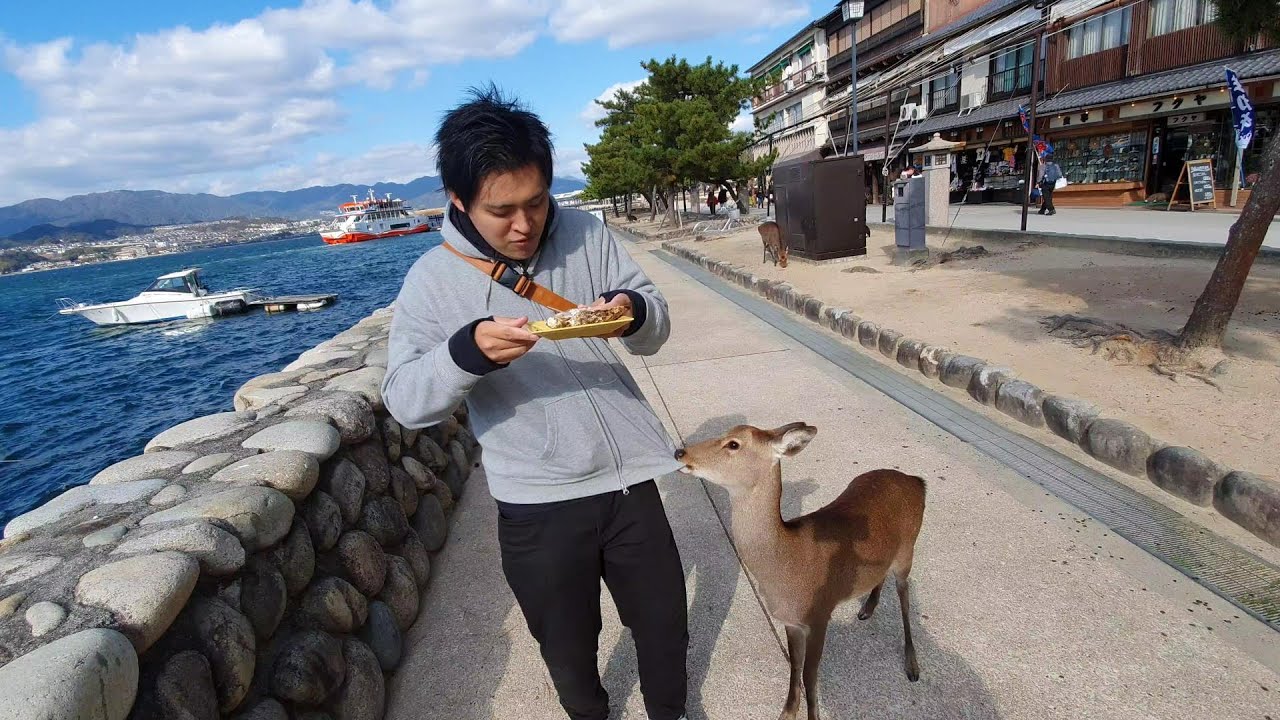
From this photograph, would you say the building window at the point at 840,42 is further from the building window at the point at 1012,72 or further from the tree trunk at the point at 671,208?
the tree trunk at the point at 671,208

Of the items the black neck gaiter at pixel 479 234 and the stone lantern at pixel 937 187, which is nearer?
the black neck gaiter at pixel 479 234

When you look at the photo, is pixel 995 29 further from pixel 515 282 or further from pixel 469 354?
pixel 469 354

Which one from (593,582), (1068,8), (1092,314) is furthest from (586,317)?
(1068,8)

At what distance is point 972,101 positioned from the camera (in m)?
25.4

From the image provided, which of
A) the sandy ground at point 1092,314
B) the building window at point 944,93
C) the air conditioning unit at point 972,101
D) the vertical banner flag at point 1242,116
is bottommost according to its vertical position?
the sandy ground at point 1092,314

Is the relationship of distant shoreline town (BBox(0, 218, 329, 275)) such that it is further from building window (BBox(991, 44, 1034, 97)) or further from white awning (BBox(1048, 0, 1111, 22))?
white awning (BBox(1048, 0, 1111, 22))

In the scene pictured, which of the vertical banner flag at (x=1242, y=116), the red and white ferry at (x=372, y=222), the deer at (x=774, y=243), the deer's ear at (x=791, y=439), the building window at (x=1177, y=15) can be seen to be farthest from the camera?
the red and white ferry at (x=372, y=222)

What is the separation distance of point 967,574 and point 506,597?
7.58 feet

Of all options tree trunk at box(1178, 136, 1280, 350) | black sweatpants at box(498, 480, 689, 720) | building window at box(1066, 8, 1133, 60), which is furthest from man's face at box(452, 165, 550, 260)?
building window at box(1066, 8, 1133, 60)

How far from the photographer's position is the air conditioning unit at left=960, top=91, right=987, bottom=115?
988 inches

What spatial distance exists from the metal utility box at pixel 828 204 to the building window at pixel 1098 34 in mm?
13207

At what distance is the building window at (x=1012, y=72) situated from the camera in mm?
22797

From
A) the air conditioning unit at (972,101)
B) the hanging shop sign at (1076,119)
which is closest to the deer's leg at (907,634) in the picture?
the hanging shop sign at (1076,119)

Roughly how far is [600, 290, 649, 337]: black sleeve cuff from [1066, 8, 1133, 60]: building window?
77.3ft
